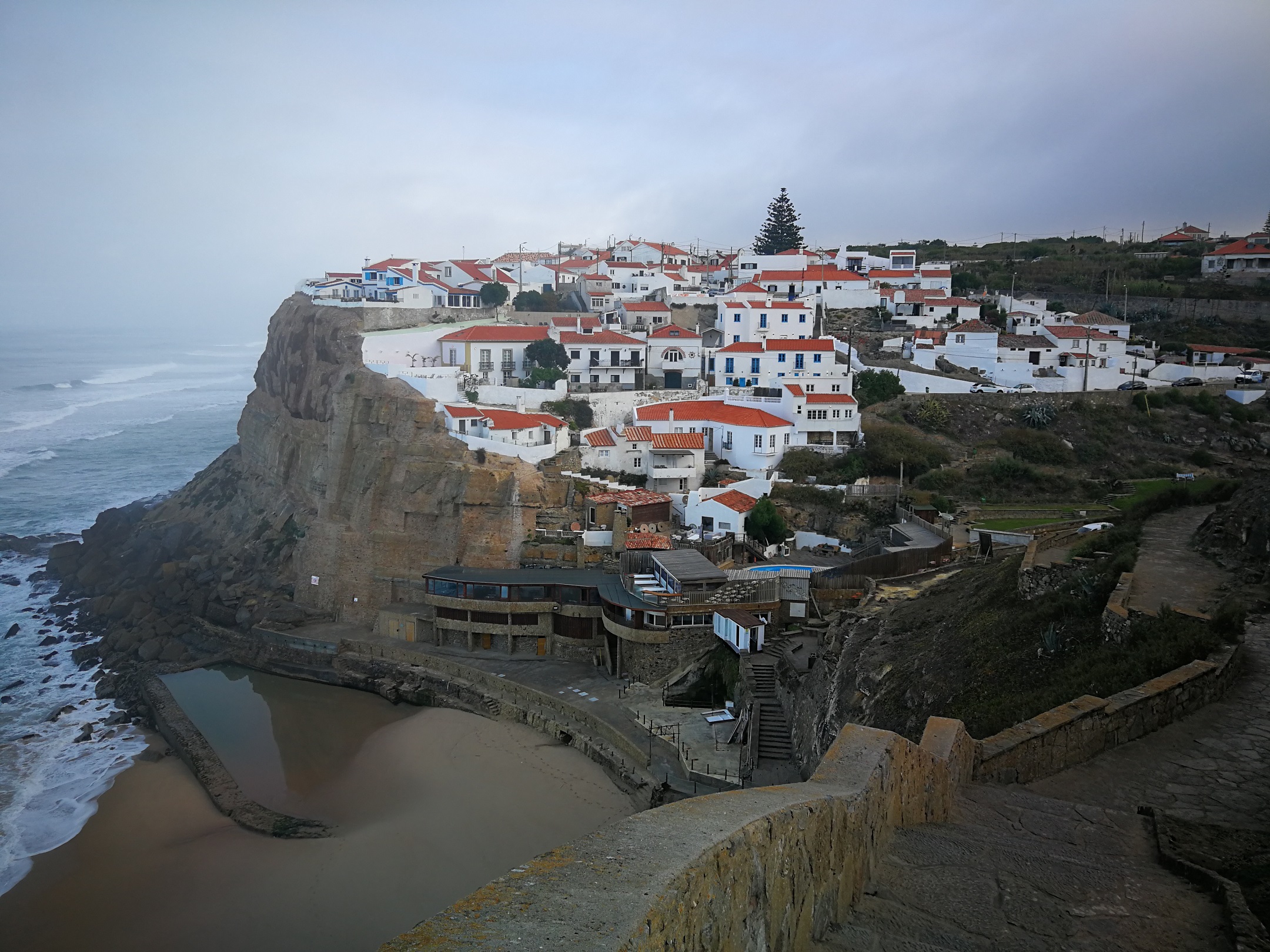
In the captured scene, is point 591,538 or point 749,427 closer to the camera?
point 591,538

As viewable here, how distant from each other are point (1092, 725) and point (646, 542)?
17.2 m

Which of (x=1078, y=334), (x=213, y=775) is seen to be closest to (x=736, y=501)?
(x=213, y=775)

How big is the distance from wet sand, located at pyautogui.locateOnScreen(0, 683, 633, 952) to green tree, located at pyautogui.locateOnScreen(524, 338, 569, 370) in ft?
55.4

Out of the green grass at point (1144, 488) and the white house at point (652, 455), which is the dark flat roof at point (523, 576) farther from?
the green grass at point (1144, 488)

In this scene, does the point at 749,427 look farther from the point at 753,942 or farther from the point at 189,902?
the point at 753,942

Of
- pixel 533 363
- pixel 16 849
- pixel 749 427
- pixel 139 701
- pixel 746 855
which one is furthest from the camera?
pixel 533 363

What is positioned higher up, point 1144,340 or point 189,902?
point 1144,340

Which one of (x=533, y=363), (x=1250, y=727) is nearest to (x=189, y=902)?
(x=1250, y=727)

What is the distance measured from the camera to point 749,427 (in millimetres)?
28797

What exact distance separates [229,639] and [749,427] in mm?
15955

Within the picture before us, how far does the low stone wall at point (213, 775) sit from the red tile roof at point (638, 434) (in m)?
14.2

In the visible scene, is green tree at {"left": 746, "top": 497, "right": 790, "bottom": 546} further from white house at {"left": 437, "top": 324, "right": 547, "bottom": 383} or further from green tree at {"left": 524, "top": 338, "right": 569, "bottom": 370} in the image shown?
white house at {"left": 437, "top": 324, "right": 547, "bottom": 383}

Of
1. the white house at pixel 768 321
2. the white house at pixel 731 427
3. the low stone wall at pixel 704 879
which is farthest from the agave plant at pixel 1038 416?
the low stone wall at pixel 704 879

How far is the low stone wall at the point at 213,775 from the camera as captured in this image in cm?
1579
